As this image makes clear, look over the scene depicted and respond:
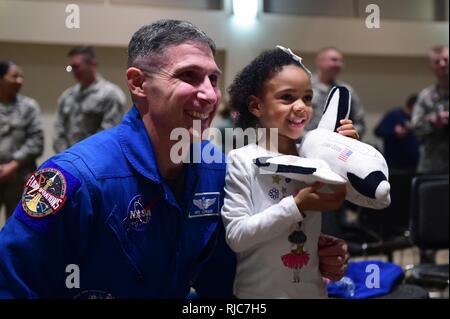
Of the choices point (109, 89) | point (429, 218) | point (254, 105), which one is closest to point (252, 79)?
point (254, 105)

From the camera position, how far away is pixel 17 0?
163cm

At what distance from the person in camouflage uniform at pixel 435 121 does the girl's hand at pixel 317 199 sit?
2.38 meters

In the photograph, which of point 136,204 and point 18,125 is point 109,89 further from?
point 18,125

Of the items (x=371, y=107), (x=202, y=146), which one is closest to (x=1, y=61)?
(x=202, y=146)

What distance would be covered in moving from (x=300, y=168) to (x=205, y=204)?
249mm

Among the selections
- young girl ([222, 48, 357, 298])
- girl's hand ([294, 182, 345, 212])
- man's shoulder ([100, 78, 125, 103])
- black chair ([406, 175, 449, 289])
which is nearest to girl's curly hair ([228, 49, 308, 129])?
young girl ([222, 48, 357, 298])

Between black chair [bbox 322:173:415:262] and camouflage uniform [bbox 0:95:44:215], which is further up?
camouflage uniform [bbox 0:95:44:215]

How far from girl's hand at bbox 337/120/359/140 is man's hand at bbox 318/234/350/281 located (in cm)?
22

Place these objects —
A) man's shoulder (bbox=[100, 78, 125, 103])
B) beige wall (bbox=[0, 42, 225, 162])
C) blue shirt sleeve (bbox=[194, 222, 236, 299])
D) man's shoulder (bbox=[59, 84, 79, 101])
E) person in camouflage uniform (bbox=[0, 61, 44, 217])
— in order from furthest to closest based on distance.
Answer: person in camouflage uniform (bbox=[0, 61, 44, 217]) → man's shoulder (bbox=[59, 84, 79, 101]) → man's shoulder (bbox=[100, 78, 125, 103]) → beige wall (bbox=[0, 42, 225, 162]) → blue shirt sleeve (bbox=[194, 222, 236, 299])

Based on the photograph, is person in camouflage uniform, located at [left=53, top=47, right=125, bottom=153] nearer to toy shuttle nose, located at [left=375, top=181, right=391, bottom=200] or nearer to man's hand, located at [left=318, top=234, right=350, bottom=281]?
man's hand, located at [left=318, top=234, right=350, bottom=281]

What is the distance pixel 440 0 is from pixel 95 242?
135cm

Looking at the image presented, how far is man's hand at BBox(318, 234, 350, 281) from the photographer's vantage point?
107 cm
